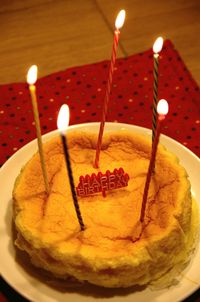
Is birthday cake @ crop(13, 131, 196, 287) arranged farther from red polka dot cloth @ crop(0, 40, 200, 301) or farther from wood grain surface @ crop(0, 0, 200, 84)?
wood grain surface @ crop(0, 0, 200, 84)

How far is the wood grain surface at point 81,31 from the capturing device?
159 centimetres

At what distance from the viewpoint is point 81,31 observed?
1.70 metres

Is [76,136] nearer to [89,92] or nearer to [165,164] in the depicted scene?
[165,164]

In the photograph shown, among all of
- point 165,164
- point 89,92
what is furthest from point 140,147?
point 89,92

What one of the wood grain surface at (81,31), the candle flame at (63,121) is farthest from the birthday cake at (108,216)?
the wood grain surface at (81,31)

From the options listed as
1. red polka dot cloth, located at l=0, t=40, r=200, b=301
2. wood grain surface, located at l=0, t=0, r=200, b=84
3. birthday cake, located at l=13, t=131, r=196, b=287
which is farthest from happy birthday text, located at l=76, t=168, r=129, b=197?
wood grain surface, located at l=0, t=0, r=200, b=84

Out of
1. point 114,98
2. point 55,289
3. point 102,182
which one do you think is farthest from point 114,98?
point 55,289

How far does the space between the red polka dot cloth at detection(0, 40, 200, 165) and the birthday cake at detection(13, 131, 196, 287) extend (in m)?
0.30

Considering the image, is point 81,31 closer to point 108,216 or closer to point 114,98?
point 114,98

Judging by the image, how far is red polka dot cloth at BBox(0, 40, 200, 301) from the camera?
4.42 feet

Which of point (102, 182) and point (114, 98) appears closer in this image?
point (102, 182)

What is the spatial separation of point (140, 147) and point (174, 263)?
0.84 ft

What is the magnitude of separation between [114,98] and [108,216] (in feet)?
1.86

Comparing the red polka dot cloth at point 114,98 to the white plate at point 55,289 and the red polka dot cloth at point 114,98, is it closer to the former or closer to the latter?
the red polka dot cloth at point 114,98
